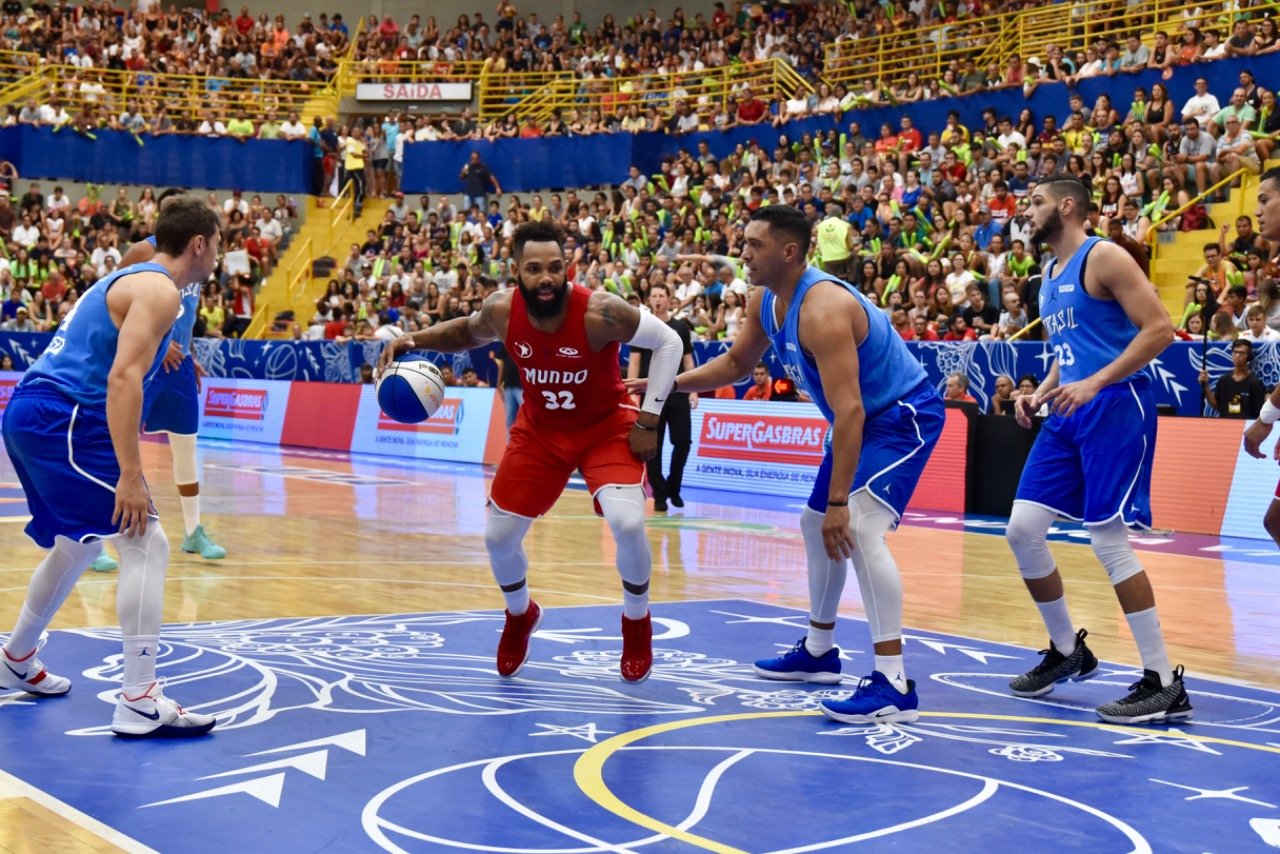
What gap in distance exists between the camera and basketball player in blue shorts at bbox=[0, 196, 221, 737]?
15.6ft

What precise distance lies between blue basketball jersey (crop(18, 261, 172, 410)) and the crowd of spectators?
75.8 ft

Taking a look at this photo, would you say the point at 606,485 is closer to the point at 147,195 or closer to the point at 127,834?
the point at 127,834

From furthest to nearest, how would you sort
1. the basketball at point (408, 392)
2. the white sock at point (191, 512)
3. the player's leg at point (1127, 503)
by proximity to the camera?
the white sock at point (191, 512) < the basketball at point (408, 392) < the player's leg at point (1127, 503)

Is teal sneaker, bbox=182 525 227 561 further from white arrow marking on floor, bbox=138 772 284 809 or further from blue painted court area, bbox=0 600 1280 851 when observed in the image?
white arrow marking on floor, bbox=138 772 284 809

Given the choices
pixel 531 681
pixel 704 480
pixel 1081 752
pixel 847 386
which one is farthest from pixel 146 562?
pixel 704 480

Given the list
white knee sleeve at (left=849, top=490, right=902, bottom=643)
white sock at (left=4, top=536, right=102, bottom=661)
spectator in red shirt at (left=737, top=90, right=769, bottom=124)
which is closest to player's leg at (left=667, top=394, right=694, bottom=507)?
white knee sleeve at (left=849, top=490, right=902, bottom=643)

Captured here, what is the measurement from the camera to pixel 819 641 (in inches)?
241

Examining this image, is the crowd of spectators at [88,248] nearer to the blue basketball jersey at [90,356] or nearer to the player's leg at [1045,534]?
the blue basketball jersey at [90,356]

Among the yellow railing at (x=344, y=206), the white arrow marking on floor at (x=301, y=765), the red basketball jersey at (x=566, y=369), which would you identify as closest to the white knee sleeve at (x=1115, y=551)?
the red basketball jersey at (x=566, y=369)

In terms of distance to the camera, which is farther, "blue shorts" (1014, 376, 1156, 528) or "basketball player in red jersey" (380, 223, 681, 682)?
"basketball player in red jersey" (380, 223, 681, 682)

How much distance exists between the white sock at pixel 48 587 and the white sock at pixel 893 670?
286 cm

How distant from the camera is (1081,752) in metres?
4.93

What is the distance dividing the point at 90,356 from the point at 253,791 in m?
1.77

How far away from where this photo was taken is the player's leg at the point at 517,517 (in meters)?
5.98
